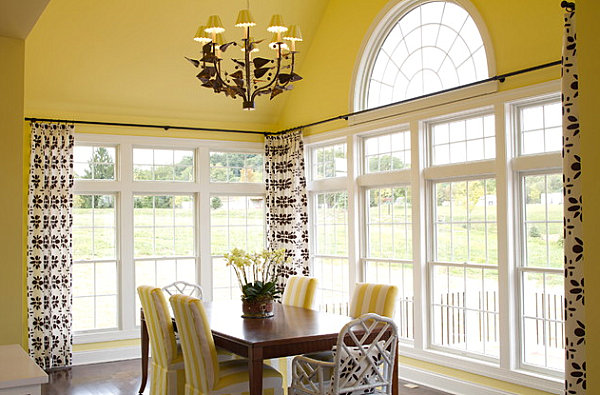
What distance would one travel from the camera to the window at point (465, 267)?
550 cm

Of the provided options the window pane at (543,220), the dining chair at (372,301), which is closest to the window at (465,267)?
the window pane at (543,220)

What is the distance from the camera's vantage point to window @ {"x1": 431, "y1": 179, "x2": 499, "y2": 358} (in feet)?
18.0

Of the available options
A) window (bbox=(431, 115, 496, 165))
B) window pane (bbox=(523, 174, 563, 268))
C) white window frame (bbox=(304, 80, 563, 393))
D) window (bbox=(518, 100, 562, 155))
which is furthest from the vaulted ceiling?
window pane (bbox=(523, 174, 563, 268))

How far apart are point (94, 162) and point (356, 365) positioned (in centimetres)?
463

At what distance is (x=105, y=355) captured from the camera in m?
7.21

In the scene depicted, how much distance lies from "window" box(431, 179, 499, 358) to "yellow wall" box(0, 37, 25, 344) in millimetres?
3811

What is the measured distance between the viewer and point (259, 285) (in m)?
5.15

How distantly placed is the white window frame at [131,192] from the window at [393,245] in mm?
2120

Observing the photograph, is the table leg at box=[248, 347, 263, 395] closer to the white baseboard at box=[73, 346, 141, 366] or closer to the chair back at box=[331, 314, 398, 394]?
the chair back at box=[331, 314, 398, 394]

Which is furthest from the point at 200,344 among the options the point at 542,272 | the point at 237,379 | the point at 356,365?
the point at 542,272

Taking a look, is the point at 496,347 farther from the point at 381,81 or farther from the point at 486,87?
the point at 381,81

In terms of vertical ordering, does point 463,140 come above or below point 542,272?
above

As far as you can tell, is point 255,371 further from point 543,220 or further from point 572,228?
point 543,220

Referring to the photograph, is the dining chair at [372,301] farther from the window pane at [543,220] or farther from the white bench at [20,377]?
the white bench at [20,377]
